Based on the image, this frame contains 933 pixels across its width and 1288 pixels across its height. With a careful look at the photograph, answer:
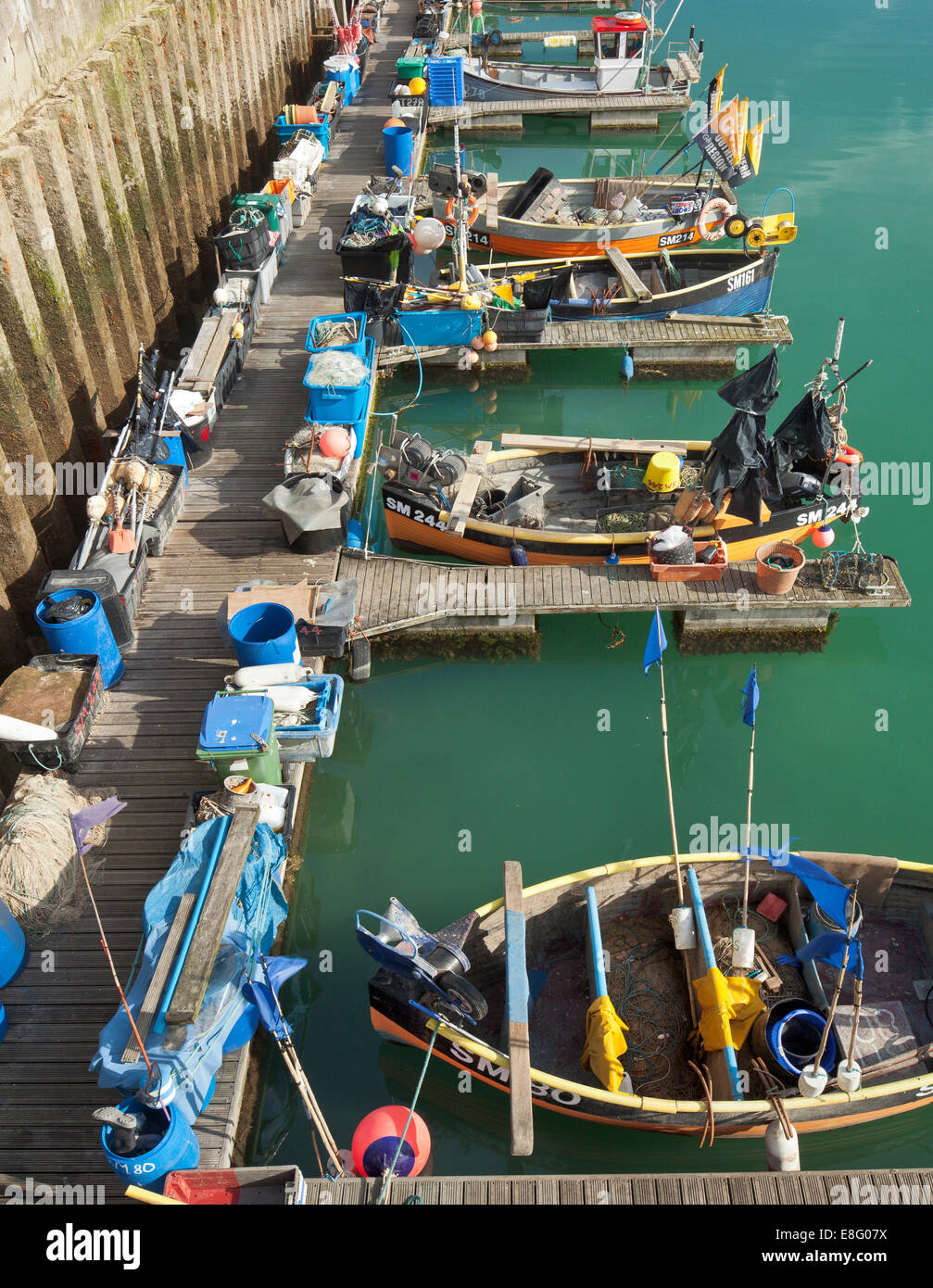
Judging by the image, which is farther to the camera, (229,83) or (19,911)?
(229,83)

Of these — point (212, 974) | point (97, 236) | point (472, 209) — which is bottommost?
point (212, 974)

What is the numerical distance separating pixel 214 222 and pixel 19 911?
17.6 m

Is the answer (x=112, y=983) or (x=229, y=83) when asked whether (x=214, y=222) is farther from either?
(x=112, y=983)

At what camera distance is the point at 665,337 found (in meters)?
20.1

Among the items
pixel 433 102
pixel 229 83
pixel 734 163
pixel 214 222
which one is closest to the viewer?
pixel 734 163

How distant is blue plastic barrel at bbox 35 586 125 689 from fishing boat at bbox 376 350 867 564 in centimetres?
482

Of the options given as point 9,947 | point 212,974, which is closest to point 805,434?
point 212,974

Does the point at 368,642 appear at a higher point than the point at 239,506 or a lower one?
lower

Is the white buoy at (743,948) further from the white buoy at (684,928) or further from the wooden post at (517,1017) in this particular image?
the wooden post at (517,1017)

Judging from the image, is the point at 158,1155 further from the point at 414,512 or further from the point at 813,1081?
the point at 414,512

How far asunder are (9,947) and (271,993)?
262 centimetres

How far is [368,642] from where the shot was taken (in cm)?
1438

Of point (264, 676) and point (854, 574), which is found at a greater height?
point (264, 676)

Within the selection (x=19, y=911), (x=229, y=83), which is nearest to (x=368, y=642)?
(x=19, y=911)
